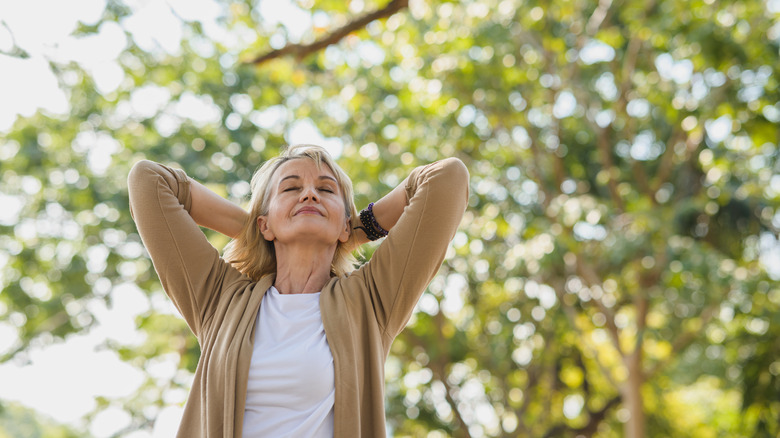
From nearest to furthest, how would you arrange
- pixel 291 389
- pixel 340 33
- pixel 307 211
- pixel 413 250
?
pixel 291 389 → pixel 413 250 → pixel 307 211 → pixel 340 33

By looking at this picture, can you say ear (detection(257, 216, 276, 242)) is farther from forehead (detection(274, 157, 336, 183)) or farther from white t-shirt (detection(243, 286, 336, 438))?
white t-shirt (detection(243, 286, 336, 438))

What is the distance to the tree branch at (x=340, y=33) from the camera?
11.9 ft

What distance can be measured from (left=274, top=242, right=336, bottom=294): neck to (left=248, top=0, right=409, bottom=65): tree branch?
178 cm

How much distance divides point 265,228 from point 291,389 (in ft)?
1.67

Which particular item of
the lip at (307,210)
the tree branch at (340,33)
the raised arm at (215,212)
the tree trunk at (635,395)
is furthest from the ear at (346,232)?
the tree trunk at (635,395)

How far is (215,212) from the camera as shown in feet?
7.18

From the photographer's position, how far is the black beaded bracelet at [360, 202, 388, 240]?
218 cm

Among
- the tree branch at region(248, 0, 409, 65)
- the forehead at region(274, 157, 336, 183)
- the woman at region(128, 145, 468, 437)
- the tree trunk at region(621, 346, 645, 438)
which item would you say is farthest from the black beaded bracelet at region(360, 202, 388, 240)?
the tree trunk at region(621, 346, 645, 438)

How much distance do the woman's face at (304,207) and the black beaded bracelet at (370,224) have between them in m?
0.05

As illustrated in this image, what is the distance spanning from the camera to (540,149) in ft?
29.5

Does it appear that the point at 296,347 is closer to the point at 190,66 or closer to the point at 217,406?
the point at 217,406

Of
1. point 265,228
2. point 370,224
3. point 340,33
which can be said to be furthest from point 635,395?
point 265,228

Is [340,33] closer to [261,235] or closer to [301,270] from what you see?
[261,235]

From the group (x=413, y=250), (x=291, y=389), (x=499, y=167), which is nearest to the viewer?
(x=291, y=389)
